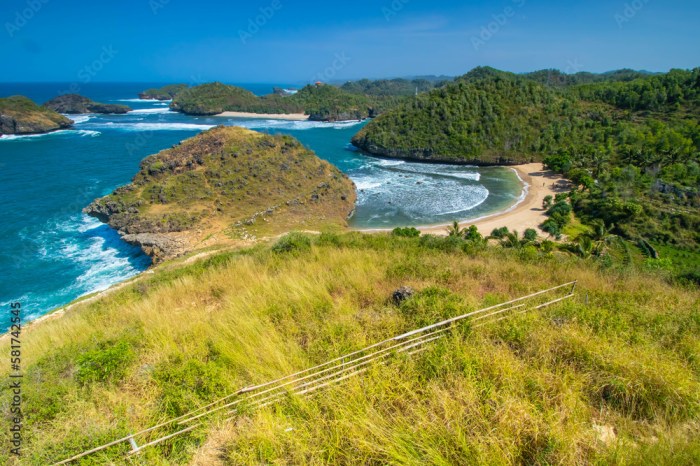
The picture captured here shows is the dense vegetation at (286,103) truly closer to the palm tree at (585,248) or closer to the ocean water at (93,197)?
the ocean water at (93,197)

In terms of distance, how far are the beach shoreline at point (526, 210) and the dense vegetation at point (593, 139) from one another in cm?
239

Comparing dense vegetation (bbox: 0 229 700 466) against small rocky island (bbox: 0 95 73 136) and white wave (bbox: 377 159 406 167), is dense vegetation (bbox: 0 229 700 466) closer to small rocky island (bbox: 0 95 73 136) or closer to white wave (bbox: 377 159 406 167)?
white wave (bbox: 377 159 406 167)

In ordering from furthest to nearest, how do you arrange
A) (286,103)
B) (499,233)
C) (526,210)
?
Answer: 1. (286,103)
2. (526,210)
3. (499,233)

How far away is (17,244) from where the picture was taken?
2906cm

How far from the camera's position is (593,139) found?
6519cm

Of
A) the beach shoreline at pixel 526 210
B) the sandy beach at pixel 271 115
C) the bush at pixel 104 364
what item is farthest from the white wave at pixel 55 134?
the bush at pixel 104 364

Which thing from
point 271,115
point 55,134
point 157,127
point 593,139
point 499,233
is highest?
point 271,115

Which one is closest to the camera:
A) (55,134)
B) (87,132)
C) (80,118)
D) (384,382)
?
(384,382)

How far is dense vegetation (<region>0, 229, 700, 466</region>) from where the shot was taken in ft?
10.9

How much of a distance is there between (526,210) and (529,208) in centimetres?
110

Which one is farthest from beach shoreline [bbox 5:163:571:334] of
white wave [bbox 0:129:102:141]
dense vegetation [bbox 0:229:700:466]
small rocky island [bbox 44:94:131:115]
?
small rocky island [bbox 44:94:131:115]

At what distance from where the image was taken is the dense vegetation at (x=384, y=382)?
3334 millimetres

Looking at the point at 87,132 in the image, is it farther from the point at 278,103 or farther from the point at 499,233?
the point at 499,233

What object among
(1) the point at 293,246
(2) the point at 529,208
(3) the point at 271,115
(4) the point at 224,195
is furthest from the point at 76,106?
(1) the point at 293,246
